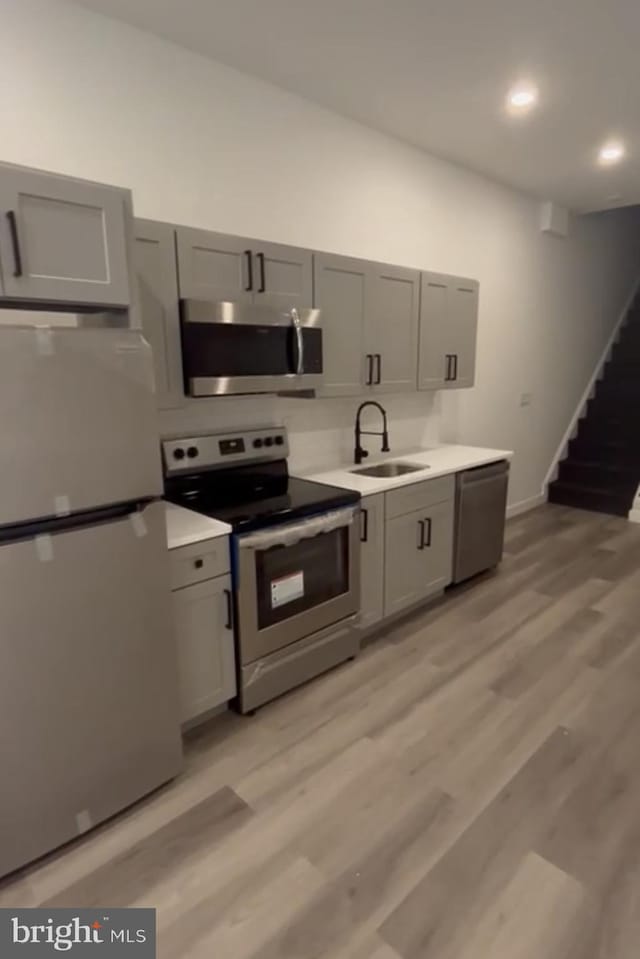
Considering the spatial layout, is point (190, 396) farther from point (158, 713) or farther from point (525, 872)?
point (525, 872)

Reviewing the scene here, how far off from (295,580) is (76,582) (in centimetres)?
105

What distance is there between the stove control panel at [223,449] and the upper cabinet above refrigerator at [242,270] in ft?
2.15

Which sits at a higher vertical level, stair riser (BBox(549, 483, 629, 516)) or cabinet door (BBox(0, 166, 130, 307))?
cabinet door (BBox(0, 166, 130, 307))

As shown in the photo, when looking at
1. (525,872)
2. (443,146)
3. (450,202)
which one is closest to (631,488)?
(450,202)

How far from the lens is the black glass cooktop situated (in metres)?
2.28

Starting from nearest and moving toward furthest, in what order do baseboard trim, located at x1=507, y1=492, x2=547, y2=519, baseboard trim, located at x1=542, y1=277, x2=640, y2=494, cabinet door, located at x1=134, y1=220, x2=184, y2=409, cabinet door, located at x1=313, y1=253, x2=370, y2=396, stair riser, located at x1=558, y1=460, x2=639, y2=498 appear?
cabinet door, located at x1=134, y1=220, x2=184, y2=409
cabinet door, located at x1=313, y1=253, x2=370, y2=396
baseboard trim, located at x1=507, y1=492, x2=547, y2=519
stair riser, located at x1=558, y1=460, x2=639, y2=498
baseboard trim, located at x1=542, y1=277, x2=640, y2=494

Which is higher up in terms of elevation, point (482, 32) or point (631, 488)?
point (482, 32)

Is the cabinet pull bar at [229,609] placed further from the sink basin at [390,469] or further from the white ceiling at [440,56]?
the white ceiling at [440,56]

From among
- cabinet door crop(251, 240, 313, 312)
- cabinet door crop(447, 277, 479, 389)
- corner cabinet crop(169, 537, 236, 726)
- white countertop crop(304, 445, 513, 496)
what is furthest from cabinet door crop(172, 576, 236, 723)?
cabinet door crop(447, 277, 479, 389)

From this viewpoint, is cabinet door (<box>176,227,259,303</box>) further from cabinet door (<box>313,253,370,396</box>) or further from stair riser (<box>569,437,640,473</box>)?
stair riser (<box>569,437,640,473</box>)

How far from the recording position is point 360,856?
1716mm

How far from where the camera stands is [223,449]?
8.73 feet

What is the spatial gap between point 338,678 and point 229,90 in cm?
296

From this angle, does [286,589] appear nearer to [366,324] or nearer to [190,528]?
[190,528]
